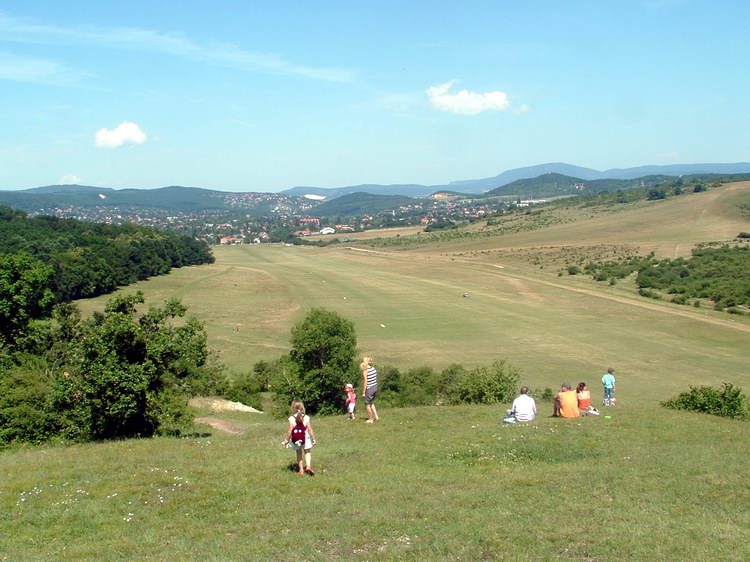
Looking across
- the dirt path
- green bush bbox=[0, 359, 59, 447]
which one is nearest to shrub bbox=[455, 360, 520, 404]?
the dirt path

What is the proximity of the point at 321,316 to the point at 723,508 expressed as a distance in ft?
84.5

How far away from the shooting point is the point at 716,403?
23.2 meters

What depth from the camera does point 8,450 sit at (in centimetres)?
1947

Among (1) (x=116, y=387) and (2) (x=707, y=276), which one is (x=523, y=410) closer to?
(1) (x=116, y=387)

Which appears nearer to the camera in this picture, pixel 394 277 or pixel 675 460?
pixel 675 460

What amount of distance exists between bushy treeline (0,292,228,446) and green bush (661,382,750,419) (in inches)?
627

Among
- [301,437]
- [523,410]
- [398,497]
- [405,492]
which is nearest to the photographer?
[398,497]

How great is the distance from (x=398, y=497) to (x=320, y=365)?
22877 millimetres

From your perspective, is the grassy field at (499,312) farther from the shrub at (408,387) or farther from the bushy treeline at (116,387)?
the bushy treeline at (116,387)

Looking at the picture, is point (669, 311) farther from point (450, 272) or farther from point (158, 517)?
point (158, 517)

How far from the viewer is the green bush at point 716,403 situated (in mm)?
22875

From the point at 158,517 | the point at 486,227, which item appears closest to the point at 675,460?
the point at 158,517

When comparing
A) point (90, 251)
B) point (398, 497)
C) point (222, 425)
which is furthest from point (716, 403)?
point (90, 251)

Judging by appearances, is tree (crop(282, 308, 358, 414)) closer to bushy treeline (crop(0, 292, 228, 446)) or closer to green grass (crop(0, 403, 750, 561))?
bushy treeline (crop(0, 292, 228, 446))
